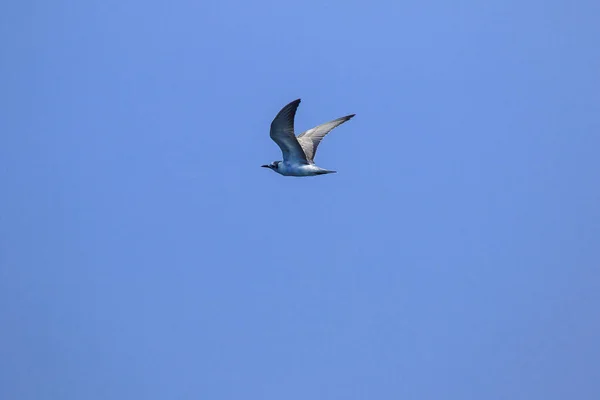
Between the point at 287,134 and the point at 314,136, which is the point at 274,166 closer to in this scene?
the point at 314,136

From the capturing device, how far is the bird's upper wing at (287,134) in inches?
1358

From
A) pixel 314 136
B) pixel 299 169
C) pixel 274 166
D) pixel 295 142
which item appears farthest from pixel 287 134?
pixel 314 136

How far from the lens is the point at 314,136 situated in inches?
1575

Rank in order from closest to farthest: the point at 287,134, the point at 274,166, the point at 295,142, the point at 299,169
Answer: the point at 287,134
the point at 295,142
the point at 299,169
the point at 274,166

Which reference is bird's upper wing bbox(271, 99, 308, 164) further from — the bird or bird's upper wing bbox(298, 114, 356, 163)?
bird's upper wing bbox(298, 114, 356, 163)

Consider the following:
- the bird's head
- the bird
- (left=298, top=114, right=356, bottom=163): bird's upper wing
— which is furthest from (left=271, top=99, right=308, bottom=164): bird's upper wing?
(left=298, top=114, right=356, bottom=163): bird's upper wing

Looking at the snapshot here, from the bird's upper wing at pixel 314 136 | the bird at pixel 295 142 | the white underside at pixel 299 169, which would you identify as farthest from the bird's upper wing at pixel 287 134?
the bird's upper wing at pixel 314 136

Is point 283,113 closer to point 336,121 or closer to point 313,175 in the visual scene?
point 313,175

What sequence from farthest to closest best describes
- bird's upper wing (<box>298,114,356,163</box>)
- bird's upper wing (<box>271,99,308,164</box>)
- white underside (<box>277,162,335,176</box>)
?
bird's upper wing (<box>298,114,356,163</box>) → white underside (<box>277,162,335,176</box>) → bird's upper wing (<box>271,99,308,164</box>)

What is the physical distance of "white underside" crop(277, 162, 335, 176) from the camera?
37562 mm

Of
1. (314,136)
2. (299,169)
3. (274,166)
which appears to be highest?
(314,136)

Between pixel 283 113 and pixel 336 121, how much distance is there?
6.71 m

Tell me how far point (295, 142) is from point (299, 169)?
1.90 metres

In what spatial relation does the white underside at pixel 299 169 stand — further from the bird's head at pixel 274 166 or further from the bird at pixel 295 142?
the bird's head at pixel 274 166
